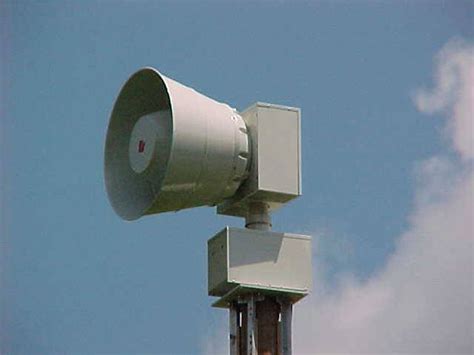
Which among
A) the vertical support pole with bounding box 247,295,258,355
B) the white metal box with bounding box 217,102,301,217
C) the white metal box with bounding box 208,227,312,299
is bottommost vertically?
the vertical support pole with bounding box 247,295,258,355

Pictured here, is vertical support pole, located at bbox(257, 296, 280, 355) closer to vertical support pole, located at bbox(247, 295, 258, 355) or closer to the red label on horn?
vertical support pole, located at bbox(247, 295, 258, 355)

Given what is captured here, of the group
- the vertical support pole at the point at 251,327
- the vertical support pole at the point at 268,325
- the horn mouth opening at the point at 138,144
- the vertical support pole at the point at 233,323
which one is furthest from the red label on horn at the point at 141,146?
the vertical support pole at the point at 268,325

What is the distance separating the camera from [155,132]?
72.2 metres

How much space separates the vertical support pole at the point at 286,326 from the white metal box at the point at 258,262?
1.23 ft

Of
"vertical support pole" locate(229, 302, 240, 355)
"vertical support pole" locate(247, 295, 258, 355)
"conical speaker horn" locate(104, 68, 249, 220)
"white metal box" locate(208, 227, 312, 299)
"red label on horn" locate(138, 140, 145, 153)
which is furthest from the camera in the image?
"red label on horn" locate(138, 140, 145, 153)

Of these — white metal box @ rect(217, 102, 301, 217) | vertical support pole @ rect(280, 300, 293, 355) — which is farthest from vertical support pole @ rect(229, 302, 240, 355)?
white metal box @ rect(217, 102, 301, 217)

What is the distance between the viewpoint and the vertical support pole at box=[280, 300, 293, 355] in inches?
2813

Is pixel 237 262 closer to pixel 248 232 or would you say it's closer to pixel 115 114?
pixel 248 232

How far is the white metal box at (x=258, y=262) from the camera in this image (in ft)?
235

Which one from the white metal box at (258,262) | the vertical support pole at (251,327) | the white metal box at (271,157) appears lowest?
the vertical support pole at (251,327)

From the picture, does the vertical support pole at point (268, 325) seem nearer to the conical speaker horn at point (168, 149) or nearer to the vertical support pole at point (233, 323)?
the vertical support pole at point (233, 323)

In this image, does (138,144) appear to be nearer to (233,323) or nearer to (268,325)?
(233,323)

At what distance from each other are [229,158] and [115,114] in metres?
4.17

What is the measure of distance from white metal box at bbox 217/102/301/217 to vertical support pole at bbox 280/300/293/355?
267 cm
